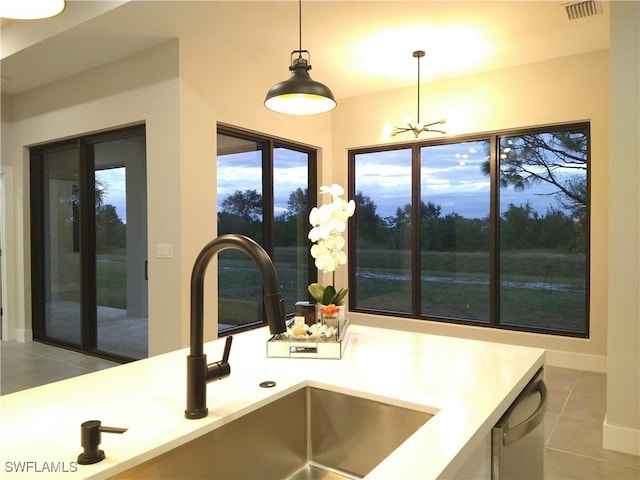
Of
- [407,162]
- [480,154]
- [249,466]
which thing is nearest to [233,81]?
[407,162]

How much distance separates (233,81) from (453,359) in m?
3.65

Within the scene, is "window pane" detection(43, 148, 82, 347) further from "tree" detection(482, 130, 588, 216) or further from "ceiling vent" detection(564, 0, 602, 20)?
"ceiling vent" detection(564, 0, 602, 20)

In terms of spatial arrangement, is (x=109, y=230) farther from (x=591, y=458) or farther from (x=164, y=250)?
(x=591, y=458)

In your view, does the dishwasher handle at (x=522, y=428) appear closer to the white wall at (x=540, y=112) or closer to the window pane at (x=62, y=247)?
the white wall at (x=540, y=112)

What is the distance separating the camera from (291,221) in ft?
18.1

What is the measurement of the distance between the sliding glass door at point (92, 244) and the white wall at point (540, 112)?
112 inches

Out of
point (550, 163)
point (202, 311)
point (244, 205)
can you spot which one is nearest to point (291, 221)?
point (244, 205)

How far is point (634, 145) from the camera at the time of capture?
2.72 m

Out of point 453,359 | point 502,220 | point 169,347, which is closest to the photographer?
point 453,359

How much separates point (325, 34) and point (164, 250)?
7.48ft

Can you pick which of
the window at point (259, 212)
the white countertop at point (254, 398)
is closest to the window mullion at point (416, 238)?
the window at point (259, 212)

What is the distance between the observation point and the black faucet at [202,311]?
100 centimetres

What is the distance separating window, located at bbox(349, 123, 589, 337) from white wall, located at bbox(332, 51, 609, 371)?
0.42 feet

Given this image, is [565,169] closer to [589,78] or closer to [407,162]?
[589,78]
